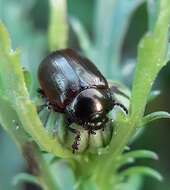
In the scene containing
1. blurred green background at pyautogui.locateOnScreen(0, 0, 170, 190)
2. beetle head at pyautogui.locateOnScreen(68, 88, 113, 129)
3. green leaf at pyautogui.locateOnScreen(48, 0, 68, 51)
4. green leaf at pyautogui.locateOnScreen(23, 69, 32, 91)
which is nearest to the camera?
green leaf at pyautogui.locateOnScreen(23, 69, 32, 91)

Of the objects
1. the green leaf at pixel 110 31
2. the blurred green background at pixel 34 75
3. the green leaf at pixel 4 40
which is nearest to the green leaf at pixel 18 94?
the green leaf at pixel 4 40

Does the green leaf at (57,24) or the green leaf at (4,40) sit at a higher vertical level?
the green leaf at (4,40)

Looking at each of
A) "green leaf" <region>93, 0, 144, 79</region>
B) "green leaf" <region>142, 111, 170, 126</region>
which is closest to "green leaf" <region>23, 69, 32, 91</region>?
"green leaf" <region>142, 111, 170, 126</region>

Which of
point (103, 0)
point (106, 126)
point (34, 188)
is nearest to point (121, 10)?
point (103, 0)

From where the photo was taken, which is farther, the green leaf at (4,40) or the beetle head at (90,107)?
the beetle head at (90,107)

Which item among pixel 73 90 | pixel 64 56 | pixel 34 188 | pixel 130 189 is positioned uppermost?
pixel 64 56

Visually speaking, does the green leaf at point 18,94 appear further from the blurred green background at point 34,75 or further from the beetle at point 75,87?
the blurred green background at point 34,75

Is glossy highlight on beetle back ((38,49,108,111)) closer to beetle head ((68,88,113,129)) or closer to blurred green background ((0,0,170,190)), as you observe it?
beetle head ((68,88,113,129))

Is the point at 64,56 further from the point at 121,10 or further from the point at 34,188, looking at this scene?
the point at 34,188

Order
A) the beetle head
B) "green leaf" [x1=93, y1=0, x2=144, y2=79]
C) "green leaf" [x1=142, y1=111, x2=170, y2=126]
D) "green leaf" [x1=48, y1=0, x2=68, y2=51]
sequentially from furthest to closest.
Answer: "green leaf" [x1=93, y1=0, x2=144, y2=79]
"green leaf" [x1=48, y1=0, x2=68, y2=51]
the beetle head
"green leaf" [x1=142, y1=111, x2=170, y2=126]
